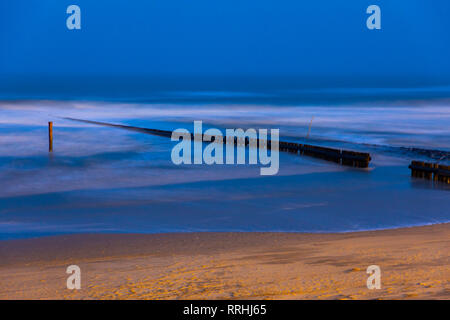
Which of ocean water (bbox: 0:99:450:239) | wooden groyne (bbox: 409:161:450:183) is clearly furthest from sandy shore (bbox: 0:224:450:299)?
wooden groyne (bbox: 409:161:450:183)

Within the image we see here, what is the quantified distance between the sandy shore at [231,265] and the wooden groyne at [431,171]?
6102 millimetres

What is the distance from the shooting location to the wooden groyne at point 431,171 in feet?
51.0

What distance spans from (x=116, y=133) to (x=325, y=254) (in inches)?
1102

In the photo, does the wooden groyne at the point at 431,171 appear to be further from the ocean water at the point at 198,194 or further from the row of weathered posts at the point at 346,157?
the ocean water at the point at 198,194

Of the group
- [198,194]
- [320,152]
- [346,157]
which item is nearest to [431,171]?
[346,157]

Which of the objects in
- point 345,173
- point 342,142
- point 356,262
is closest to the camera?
point 356,262

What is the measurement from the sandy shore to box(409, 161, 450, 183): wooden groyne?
610 cm

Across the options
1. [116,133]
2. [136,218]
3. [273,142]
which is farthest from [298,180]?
[116,133]

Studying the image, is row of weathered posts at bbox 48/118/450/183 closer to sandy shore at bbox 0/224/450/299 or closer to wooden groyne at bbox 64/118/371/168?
wooden groyne at bbox 64/118/371/168

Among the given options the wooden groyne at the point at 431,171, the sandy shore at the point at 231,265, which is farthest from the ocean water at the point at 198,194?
the sandy shore at the point at 231,265

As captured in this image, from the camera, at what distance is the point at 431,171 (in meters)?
16.1

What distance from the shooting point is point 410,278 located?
20.7 feet

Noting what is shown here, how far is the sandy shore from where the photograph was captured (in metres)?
5.92

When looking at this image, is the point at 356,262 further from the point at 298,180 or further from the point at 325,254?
the point at 298,180
